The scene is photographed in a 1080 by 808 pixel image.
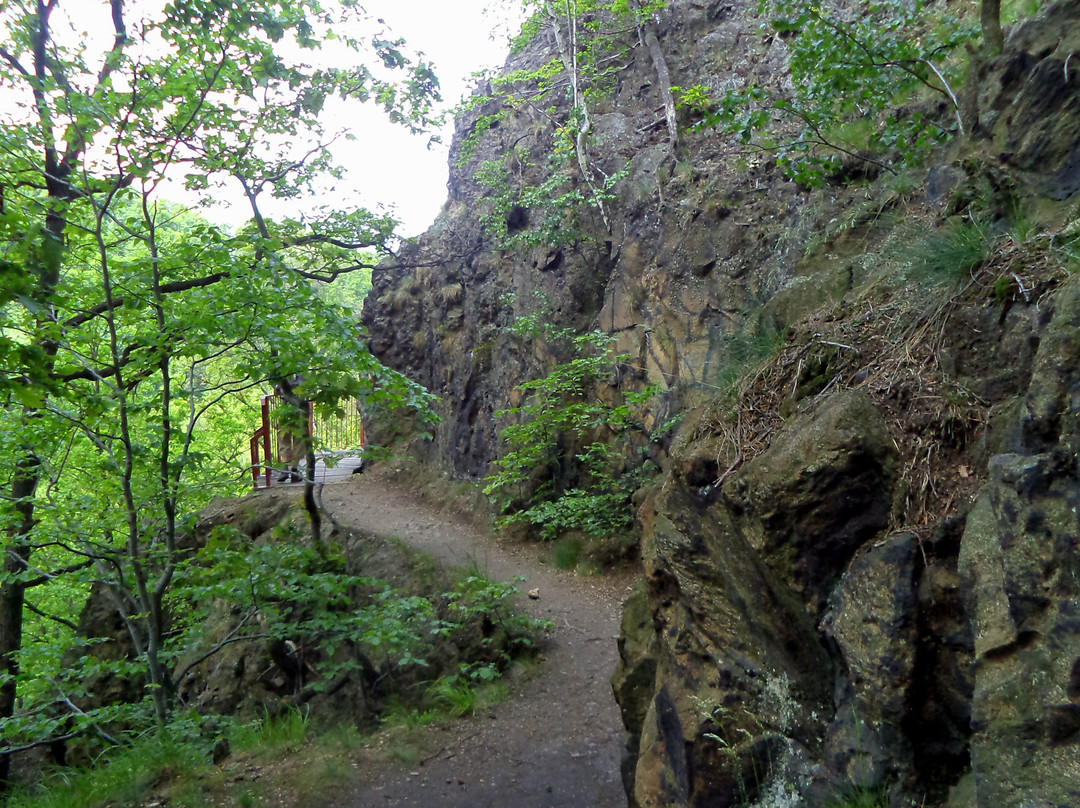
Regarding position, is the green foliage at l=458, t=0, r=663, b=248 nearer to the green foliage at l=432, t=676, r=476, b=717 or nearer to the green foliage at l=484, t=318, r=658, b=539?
the green foliage at l=484, t=318, r=658, b=539

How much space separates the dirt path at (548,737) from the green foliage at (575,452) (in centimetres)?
96

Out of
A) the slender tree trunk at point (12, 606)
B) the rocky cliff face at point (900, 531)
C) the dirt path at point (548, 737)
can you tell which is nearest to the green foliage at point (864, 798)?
the rocky cliff face at point (900, 531)

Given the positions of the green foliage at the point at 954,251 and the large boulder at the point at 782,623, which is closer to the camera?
the large boulder at the point at 782,623

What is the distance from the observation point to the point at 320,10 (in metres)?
8.09

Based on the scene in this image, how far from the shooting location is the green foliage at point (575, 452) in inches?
389

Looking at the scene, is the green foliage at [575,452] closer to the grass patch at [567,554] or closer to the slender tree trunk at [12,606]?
the grass patch at [567,554]

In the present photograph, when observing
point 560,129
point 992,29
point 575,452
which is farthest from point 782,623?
point 560,129

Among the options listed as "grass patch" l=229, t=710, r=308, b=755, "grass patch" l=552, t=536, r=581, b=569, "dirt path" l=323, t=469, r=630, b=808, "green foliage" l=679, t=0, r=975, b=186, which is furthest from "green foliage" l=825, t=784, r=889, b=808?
"grass patch" l=552, t=536, r=581, b=569

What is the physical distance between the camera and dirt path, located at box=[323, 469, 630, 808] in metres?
5.39

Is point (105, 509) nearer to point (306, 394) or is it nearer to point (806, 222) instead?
point (306, 394)

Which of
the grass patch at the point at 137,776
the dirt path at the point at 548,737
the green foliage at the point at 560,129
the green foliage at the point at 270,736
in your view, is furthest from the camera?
the green foliage at the point at 560,129

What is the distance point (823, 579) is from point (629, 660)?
202 cm

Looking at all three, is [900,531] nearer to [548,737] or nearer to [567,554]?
[548,737]

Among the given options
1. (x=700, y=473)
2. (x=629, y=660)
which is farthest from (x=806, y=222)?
(x=629, y=660)
